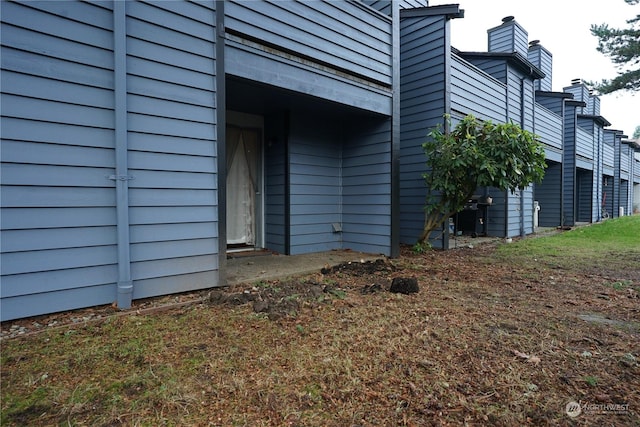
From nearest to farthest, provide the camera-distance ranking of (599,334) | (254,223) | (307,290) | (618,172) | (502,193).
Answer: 1. (599,334)
2. (307,290)
3. (254,223)
4. (502,193)
5. (618,172)

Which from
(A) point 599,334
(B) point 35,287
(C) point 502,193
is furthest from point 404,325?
(C) point 502,193

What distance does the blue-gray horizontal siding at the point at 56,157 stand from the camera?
2371mm

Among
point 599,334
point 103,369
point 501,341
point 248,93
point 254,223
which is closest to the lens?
point 103,369

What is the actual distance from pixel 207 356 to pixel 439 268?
146 inches

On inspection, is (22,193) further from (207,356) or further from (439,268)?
(439,268)

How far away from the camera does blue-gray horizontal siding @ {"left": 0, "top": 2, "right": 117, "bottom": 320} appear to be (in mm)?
2371

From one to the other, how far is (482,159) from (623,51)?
5.78 metres

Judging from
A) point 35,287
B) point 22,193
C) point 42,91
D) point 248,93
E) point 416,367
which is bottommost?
point 416,367

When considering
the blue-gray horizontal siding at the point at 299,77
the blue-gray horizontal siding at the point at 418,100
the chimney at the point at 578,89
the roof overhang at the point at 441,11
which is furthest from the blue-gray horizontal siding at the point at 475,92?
the chimney at the point at 578,89

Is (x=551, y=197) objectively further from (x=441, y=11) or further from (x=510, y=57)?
(x=441, y=11)

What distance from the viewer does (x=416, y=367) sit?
76.9 inches

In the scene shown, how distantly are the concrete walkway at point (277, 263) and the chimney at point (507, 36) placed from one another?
366 inches

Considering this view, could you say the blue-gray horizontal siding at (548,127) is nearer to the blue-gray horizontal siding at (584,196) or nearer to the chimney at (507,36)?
the chimney at (507,36)

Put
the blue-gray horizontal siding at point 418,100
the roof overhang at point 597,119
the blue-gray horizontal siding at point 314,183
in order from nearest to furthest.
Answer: the blue-gray horizontal siding at point 314,183
the blue-gray horizontal siding at point 418,100
the roof overhang at point 597,119
